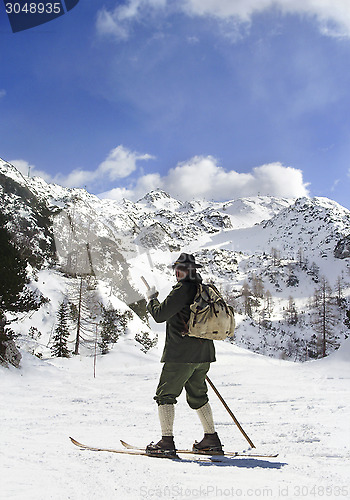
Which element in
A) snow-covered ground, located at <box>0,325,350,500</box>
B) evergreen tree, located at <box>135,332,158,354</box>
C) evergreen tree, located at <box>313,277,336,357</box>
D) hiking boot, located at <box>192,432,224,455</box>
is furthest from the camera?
evergreen tree, located at <box>135,332,158,354</box>

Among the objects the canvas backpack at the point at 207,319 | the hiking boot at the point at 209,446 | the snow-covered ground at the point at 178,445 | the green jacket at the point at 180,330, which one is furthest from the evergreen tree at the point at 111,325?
the canvas backpack at the point at 207,319

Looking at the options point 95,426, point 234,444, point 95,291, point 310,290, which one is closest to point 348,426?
point 234,444

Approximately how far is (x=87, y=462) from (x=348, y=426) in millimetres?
3373

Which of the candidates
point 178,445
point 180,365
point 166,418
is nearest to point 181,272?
point 180,365

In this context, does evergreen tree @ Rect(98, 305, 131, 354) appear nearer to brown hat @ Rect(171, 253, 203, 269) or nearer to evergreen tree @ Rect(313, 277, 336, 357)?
evergreen tree @ Rect(313, 277, 336, 357)

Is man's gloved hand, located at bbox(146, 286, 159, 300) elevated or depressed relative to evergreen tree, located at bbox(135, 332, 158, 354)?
elevated

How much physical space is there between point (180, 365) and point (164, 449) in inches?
33.6

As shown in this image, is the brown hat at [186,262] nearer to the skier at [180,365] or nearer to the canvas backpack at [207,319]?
the skier at [180,365]

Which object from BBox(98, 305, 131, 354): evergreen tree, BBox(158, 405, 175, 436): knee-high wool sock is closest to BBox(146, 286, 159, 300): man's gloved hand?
BBox(158, 405, 175, 436): knee-high wool sock

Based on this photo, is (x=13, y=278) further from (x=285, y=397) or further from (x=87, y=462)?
(x=87, y=462)

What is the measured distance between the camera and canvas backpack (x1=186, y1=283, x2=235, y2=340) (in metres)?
3.44

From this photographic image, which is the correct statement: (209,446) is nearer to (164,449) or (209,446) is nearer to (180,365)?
(164,449)

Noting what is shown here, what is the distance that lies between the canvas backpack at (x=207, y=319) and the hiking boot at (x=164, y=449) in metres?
1.12

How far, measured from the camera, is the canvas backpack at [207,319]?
3.44m
